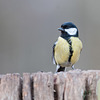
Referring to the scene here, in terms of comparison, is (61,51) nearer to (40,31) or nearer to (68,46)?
(68,46)

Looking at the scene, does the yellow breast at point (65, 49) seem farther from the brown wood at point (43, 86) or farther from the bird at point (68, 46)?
the brown wood at point (43, 86)

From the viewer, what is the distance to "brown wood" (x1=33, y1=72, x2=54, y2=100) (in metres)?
2.00

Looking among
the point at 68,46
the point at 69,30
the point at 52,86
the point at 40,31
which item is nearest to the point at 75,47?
the point at 68,46

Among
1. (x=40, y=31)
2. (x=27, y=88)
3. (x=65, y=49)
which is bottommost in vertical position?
(x=27, y=88)

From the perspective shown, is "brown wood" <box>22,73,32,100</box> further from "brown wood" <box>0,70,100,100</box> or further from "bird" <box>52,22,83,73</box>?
"bird" <box>52,22,83,73</box>

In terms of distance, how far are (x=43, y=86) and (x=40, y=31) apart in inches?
150

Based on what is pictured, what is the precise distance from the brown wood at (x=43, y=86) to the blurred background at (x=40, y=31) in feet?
9.96

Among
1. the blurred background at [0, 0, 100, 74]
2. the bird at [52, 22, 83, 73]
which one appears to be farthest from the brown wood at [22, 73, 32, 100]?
the blurred background at [0, 0, 100, 74]

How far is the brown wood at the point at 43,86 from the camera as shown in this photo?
200 cm

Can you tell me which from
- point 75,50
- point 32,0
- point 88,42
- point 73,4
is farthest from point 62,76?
point 32,0

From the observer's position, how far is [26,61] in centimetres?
541

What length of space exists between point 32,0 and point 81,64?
1878 millimetres

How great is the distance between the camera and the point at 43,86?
2018mm

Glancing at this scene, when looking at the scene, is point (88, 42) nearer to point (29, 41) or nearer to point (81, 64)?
point (81, 64)
